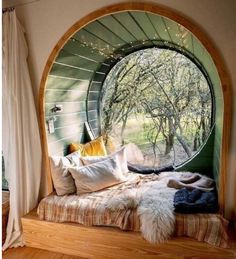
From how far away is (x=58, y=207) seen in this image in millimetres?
1934

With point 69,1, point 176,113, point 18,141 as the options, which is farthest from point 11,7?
point 176,113

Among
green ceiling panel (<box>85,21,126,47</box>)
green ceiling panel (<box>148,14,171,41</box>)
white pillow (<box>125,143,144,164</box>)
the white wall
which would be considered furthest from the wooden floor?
green ceiling panel (<box>85,21,126,47</box>)

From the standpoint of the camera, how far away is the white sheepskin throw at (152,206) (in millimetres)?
1653

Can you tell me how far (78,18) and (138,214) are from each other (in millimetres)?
1622

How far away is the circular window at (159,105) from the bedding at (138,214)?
2.27 ft

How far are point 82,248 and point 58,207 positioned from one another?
39 cm

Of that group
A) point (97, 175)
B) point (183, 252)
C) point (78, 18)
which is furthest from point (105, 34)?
point (183, 252)

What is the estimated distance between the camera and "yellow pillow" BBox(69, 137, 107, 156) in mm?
2521

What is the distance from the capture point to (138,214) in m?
1.76

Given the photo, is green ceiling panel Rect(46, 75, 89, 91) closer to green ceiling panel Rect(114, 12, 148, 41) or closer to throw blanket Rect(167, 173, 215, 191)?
green ceiling panel Rect(114, 12, 148, 41)

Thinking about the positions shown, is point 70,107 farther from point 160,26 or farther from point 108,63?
point 160,26

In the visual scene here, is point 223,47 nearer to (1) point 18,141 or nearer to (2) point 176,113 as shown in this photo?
(2) point 176,113

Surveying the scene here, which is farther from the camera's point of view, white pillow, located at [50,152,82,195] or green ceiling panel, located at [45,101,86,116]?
green ceiling panel, located at [45,101,86,116]

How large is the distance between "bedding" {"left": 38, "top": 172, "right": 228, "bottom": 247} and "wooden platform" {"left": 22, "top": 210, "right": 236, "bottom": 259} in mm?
50
